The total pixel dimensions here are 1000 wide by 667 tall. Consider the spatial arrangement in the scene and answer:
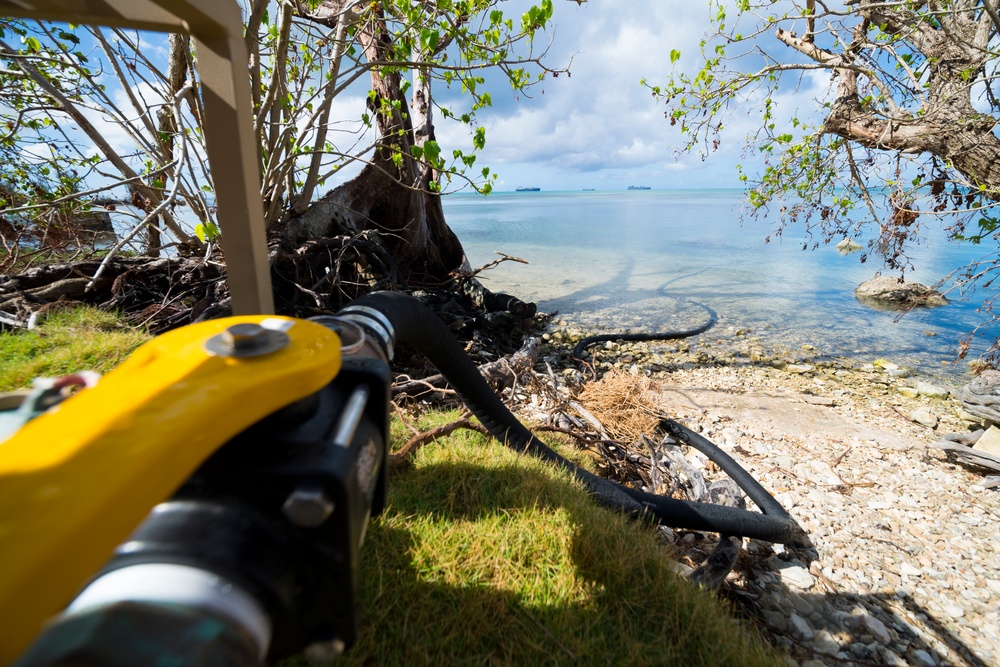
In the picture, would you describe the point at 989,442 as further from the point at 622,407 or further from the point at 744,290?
the point at 744,290

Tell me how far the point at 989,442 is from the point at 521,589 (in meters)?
5.30

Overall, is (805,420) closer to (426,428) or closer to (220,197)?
(426,428)

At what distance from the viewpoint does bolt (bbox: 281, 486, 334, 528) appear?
0.56 m

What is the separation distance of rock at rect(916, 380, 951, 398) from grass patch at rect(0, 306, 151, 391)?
8.34 m

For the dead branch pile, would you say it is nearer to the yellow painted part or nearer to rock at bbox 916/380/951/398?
the yellow painted part

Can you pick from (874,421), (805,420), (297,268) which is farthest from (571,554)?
(874,421)

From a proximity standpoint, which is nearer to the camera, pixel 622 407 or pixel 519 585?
pixel 519 585

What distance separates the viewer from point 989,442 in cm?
421

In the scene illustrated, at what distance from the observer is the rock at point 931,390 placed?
18.5 ft

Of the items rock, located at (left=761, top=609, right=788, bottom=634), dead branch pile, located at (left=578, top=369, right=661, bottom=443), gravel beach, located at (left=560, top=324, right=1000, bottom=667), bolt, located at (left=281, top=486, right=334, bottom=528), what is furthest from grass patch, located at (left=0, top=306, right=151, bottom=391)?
rock, located at (left=761, top=609, right=788, bottom=634)

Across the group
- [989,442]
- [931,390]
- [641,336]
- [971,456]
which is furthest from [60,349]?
[931,390]

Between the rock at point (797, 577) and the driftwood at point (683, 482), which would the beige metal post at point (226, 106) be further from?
the rock at point (797, 577)

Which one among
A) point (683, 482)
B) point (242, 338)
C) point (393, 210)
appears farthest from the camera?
point (393, 210)

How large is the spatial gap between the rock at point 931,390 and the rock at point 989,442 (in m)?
1.49
